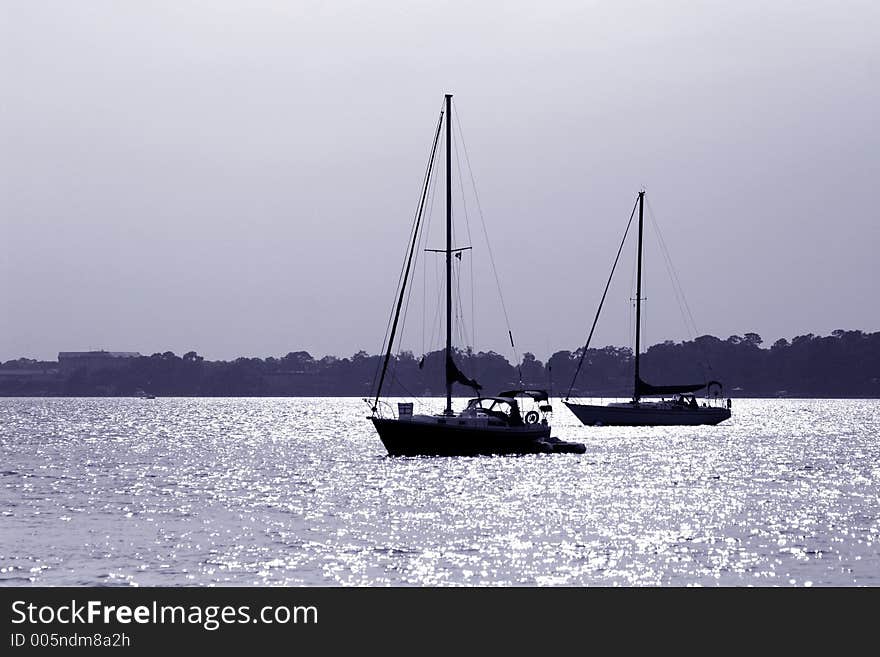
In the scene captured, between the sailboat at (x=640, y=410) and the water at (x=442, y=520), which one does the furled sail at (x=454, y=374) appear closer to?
the water at (x=442, y=520)

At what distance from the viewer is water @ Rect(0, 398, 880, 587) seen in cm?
3238

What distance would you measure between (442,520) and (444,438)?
71.1ft

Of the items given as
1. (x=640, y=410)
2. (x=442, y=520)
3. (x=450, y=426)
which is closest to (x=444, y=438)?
(x=450, y=426)

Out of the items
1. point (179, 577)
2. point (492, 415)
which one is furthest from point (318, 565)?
point (492, 415)

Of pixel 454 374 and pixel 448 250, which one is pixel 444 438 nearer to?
pixel 454 374

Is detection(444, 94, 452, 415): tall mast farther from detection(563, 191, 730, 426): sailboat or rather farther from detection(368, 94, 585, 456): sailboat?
detection(563, 191, 730, 426): sailboat

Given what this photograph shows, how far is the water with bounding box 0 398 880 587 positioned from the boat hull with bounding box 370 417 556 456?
1089 millimetres

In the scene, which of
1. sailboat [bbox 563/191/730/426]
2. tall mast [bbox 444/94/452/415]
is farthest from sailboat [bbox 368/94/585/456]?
sailboat [bbox 563/191/730/426]

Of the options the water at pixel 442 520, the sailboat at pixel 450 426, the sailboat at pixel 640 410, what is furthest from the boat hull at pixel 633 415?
the sailboat at pixel 450 426

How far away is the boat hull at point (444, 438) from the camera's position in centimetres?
6450

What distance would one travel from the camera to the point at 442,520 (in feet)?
140
